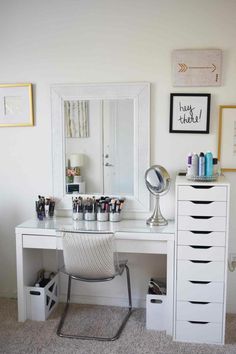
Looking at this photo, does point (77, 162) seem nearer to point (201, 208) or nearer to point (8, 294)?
point (201, 208)

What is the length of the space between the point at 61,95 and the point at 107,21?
0.63m

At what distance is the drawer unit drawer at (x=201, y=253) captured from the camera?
2.30 m

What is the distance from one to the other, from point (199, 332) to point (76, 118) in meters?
1.71

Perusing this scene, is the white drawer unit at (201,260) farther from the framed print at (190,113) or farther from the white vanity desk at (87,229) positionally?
the framed print at (190,113)

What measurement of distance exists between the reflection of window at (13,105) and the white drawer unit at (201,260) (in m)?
1.37

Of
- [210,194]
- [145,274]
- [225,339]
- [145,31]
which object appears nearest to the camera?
[210,194]

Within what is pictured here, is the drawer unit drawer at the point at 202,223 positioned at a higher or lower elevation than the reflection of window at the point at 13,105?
lower

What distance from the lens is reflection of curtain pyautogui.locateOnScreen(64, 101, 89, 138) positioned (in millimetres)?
2766

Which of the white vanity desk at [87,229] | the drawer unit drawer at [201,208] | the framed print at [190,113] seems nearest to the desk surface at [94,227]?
the white vanity desk at [87,229]

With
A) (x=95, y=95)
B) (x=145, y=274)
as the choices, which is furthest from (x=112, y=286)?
(x=95, y=95)

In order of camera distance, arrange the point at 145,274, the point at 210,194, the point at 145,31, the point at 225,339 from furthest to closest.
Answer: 1. the point at 145,274
2. the point at 145,31
3. the point at 225,339
4. the point at 210,194

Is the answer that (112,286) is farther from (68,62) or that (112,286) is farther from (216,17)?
(216,17)

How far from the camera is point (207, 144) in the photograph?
2654mm

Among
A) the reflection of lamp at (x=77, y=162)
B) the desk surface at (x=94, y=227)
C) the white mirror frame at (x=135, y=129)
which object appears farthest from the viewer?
the reflection of lamp at (x=77, y=162)
